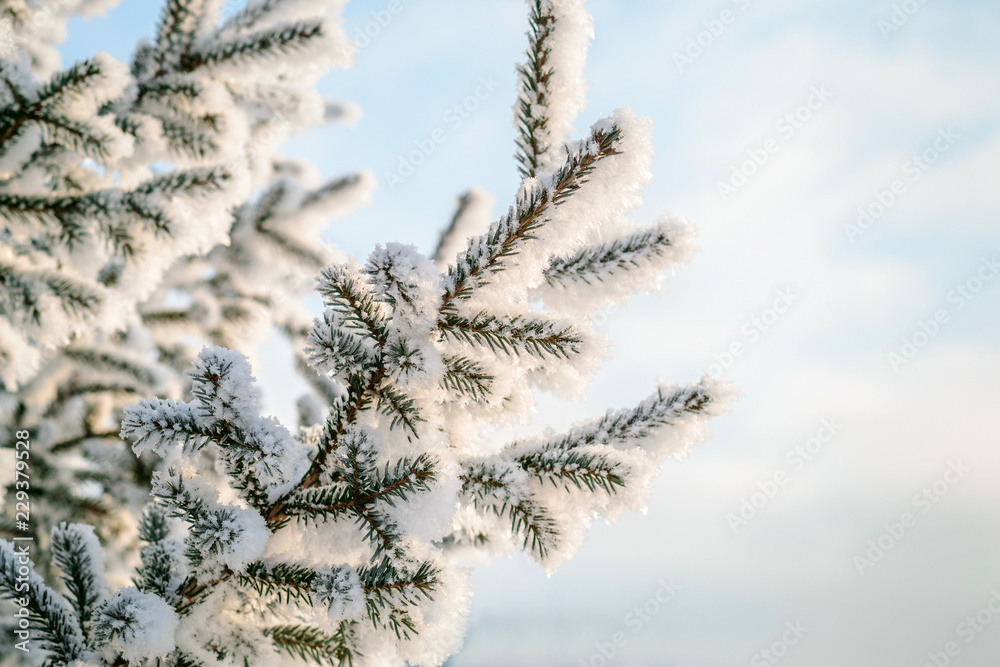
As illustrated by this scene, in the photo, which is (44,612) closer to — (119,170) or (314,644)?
(314,644)

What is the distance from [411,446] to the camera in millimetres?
1208

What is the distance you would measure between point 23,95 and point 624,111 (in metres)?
2.49

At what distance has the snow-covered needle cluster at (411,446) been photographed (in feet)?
3.51

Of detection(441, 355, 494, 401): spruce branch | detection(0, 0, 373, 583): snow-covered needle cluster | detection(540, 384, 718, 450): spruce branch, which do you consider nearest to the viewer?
detection(441, 355, 494, 401): spruce branch

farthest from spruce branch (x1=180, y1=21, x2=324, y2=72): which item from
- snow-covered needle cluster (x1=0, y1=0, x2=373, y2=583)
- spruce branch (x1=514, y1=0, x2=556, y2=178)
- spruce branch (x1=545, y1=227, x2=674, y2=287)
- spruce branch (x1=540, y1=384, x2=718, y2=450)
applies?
spruce branch (x1=540, y1=384, x2=718, y2=450)

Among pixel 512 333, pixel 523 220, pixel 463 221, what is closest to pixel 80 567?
pixel 512 333

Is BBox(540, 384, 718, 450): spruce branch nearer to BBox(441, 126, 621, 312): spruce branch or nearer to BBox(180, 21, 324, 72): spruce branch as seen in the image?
BBox(441, 126, 621, 312): spruce branch

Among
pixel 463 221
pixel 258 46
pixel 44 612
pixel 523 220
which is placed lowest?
pixel 44 612

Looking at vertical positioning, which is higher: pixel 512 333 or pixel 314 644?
pixel 512 333

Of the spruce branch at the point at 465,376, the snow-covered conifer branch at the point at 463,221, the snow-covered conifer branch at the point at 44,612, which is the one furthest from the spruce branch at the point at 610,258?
the snow-covered conifer branch at the point at 463,221

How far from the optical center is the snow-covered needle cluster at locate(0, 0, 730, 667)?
1071mm

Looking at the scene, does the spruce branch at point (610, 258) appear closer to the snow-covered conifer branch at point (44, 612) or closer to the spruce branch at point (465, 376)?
the spruce branch at point (465, 376)

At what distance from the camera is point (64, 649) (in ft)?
4.05

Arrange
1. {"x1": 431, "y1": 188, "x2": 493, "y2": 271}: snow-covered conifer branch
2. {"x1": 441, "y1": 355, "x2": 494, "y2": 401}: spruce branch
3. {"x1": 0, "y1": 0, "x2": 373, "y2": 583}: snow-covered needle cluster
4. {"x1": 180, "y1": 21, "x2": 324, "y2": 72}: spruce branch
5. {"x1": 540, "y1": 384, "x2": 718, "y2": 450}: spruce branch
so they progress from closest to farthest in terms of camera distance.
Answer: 1. {"x1": 441, "y1": 355, "x2": 494, "y2": 401}: spruce branch
2. {"x1": 540, "y1": 384, "x2": 718, "y2": 450}: spruce branch
3. {"x1": 0, "y1": 0, "x2": 373, "y2": 583}: snow-covered needle cluster
4. {"x1": 180, "y1": 21, "x2": 324, "y2": 72}: spruce branch
5. {"x1": 431, "y1": 188, "x2": 493, "y2": 271}: snow-covered conifer branch
